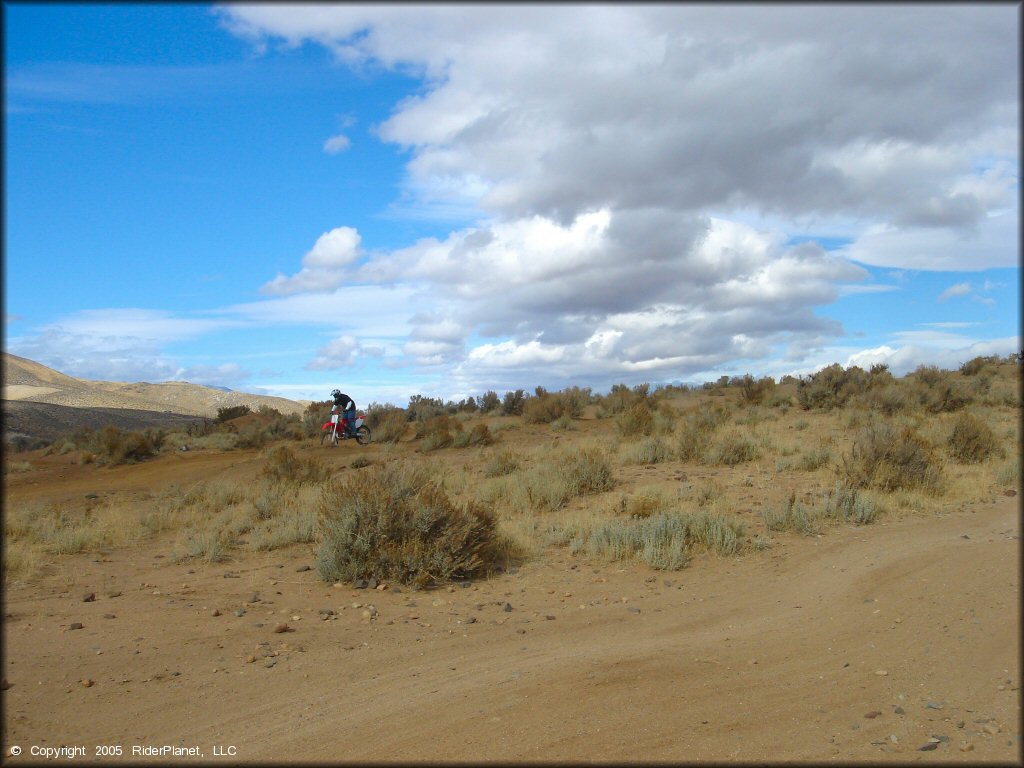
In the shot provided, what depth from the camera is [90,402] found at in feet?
210

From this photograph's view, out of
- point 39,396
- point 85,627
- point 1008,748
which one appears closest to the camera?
point 1008,748

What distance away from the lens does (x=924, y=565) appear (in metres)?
9.59

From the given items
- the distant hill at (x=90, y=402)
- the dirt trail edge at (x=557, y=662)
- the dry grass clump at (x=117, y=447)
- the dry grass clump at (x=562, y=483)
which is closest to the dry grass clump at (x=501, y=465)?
the dry grass clump at (x=562, y=483)

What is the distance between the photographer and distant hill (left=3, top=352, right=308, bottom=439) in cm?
4762

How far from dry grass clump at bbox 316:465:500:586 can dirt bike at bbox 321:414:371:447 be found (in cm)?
1589

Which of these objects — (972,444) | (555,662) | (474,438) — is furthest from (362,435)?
(555,662)

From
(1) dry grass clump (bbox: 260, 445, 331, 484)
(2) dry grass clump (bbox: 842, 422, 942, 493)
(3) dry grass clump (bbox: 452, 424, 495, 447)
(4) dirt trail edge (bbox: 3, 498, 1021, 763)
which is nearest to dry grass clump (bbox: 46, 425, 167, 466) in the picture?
(1) dry grass clump (bbox: 260, 445, 331, 484)

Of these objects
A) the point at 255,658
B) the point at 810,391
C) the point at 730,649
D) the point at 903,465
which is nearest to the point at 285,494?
the point at 255,658

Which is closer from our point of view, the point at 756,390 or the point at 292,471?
the point at 292,471

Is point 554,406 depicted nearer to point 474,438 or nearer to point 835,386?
point 474,438

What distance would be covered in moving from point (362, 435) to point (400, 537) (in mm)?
18911

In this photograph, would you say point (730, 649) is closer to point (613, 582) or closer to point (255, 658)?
point (613, 582)

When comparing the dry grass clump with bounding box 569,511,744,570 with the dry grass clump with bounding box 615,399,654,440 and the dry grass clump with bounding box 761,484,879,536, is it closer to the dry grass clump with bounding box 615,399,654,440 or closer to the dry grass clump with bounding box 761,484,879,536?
the dry grass clump with bounding box 761,484,879,536

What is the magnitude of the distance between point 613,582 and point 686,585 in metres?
1.02
